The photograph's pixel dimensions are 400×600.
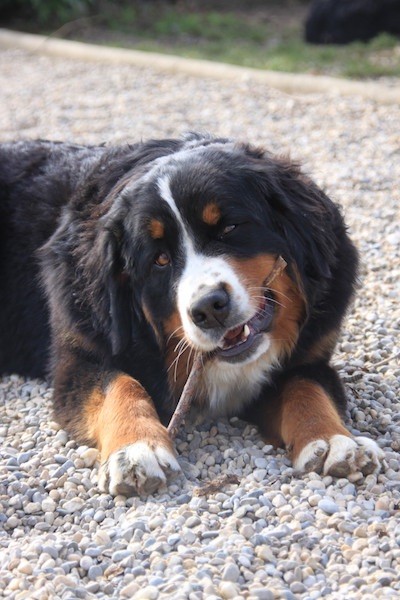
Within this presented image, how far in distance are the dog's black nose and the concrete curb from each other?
18.2 feet

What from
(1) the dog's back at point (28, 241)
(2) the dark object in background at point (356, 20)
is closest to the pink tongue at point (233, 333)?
(1) the dog's back at point (28, 241)

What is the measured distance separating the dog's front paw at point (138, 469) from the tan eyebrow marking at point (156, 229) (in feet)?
2.55

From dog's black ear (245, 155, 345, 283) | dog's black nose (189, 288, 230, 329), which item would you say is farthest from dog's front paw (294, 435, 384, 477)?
dog's black ear (245, 155, 345, 283)

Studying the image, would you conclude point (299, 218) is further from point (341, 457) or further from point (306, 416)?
point (341, 457)

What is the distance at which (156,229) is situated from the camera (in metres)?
3.67

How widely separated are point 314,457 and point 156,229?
104 cm

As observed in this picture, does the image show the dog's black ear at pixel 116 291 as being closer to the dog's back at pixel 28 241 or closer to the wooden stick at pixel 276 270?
the wooden stick at pixel 276 270

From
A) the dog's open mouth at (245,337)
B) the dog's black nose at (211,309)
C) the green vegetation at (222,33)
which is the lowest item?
the green vegetation at (222,33)

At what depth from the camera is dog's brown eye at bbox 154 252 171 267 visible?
12.2 feet

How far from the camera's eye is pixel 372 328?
4852 mm

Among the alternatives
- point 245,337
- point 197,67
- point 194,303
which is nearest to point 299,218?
point 245,337

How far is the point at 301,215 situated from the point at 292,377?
687 mm

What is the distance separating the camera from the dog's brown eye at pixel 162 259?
3.71m

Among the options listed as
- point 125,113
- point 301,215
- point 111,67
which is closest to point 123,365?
point 301,215
